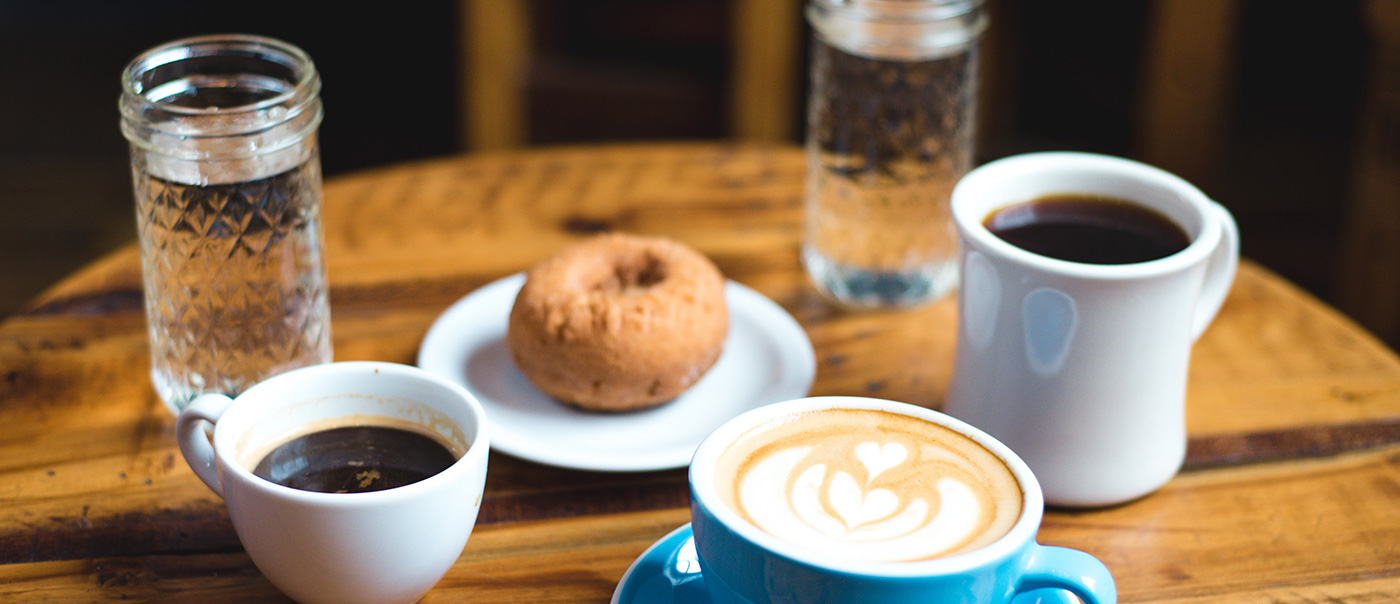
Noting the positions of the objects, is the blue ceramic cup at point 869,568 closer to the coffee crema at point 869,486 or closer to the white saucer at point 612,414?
the coffee crema at point 869,486

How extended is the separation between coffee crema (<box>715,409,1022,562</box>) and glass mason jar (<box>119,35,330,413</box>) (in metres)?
0.43

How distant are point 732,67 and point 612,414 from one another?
1.52m

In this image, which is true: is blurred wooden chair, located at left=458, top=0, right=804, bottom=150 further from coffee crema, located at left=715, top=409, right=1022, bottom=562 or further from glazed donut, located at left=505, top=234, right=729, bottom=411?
coffee crema, located at left=715, top=409, right=1022, bottom=562

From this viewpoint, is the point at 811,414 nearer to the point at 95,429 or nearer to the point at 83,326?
the point at 95,429

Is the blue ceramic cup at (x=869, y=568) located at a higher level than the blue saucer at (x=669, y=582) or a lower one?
higher

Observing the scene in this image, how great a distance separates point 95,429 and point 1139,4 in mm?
2482

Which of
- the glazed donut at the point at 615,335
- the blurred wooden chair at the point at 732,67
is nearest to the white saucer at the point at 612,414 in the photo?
the glazed donut at the point at 615,335

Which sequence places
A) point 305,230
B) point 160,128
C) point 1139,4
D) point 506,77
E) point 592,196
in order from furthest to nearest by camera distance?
point 1139,4, point 506,77, point 592,196, point 305,230, point 160,128

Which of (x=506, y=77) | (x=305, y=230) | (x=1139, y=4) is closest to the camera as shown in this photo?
(x=305, y=230)

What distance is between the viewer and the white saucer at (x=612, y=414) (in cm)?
85

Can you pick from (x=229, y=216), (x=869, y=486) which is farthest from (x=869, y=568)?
(x=229, y=216)

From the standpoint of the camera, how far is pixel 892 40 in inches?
42.3

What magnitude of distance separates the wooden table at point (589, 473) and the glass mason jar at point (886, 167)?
41 millimetres

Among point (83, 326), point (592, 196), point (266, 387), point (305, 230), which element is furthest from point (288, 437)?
point (592, 196)
